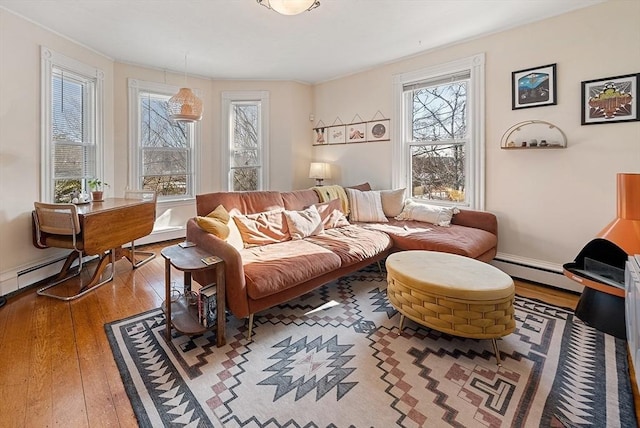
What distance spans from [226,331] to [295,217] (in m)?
1.23

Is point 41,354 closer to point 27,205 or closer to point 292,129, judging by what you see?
point 27,205

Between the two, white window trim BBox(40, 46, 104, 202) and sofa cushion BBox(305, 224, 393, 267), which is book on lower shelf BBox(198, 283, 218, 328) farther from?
white window trim BBox(40, 46, 104, 202)

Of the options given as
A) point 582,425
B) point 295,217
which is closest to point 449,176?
point 295,217

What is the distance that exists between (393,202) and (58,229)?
130 inches

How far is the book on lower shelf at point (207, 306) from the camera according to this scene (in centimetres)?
194

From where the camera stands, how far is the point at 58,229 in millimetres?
2639

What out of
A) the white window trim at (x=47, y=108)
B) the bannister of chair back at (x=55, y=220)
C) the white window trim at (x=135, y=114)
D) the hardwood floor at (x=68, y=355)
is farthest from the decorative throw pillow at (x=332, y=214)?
the white window trim at (x=47, y=108)

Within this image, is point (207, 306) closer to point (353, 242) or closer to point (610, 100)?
point (353, 242)

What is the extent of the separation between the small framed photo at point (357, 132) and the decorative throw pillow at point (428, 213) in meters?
1.17

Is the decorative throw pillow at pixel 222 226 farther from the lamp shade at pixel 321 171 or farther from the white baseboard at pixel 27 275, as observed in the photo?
the lamp shade at pixel 321 171

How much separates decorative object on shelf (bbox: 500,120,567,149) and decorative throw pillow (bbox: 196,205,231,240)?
2731 mm

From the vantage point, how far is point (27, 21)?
2781 millimetres

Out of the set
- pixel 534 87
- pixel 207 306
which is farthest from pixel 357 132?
pixel 207 306

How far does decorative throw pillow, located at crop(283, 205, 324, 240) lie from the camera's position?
294 cm
